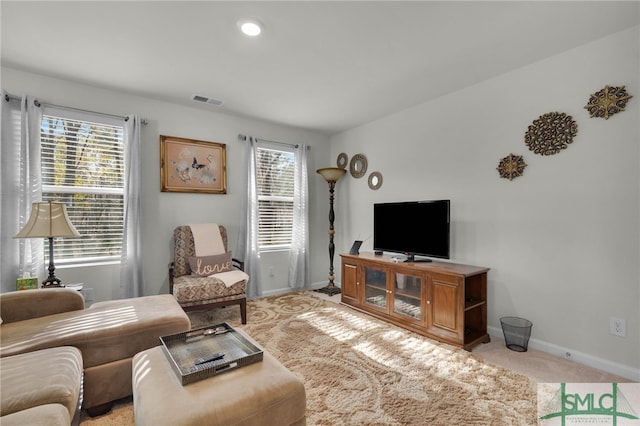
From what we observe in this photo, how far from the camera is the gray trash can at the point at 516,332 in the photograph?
100 inches

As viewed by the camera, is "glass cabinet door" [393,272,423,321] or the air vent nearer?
"glass cabinet door" [393,272,423,321]

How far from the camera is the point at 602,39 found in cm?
228

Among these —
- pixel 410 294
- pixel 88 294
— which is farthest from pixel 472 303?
pixel 88 294

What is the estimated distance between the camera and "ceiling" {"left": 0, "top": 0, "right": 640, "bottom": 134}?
1.96 m

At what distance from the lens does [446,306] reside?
2703 millimetres

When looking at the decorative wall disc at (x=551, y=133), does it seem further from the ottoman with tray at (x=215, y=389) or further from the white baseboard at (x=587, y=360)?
the ottoman with tray at (x=215, y=389)

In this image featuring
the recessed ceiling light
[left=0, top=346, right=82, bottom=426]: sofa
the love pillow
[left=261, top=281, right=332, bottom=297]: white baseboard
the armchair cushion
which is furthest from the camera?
[left=261, top=281, right=332, bottom=297]: white baseboard

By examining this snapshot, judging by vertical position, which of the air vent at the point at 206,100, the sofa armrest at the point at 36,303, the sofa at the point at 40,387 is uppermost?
the air vent at the point at 206,100

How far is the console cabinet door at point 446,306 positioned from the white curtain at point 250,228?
2321mm

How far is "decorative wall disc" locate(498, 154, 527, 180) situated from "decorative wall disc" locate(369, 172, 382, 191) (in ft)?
5.13

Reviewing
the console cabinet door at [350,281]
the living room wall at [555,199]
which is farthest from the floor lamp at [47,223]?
the living room wall at [555,199]

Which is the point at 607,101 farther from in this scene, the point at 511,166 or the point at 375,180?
the point at 375,180

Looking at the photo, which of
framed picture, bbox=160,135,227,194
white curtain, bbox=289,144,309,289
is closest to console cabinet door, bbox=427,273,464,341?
white curtain, bbox=289,144,309,289

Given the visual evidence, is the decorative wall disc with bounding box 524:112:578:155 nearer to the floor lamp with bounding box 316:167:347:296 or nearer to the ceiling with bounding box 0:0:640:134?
the ceiling with bounding box 0:0:640:134
